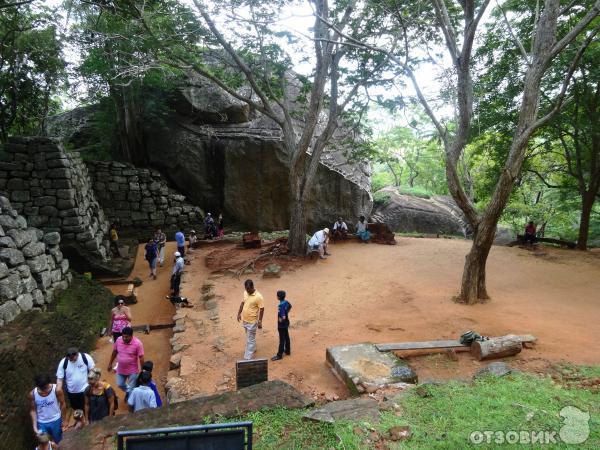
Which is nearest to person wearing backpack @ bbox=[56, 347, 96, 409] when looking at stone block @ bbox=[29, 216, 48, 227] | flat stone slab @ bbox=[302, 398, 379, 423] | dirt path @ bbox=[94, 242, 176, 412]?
dirt path @ bbox=[94, 242, 176, 412]

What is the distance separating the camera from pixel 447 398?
445 centimetres

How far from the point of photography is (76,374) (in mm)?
5453

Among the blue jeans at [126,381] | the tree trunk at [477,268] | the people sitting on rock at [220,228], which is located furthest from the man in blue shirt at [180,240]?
the tree trunk at [477,268]

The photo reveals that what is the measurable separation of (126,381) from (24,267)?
4220 mm

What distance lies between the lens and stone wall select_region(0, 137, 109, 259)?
1170cm

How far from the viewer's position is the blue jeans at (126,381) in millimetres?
5992

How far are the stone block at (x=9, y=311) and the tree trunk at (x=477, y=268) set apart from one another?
941 cm

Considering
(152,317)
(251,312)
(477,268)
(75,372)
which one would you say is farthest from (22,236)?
(477,268)

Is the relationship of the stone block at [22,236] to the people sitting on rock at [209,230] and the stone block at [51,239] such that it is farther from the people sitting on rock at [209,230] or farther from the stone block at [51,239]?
the people sitting on rock at [209,230]

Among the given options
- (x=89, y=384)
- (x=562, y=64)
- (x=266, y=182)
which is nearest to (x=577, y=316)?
(x=562, y=64)

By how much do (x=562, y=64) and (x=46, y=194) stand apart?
16.2 meters

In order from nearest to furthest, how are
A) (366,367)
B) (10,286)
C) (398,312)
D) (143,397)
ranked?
(143,397) → (366,367) → (10,286) → (398,312)

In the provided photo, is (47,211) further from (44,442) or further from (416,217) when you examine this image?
(416,217)

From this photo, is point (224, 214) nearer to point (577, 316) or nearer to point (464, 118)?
point (464, 118)
